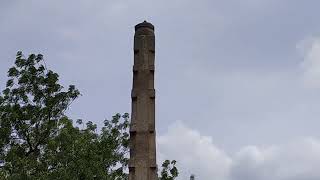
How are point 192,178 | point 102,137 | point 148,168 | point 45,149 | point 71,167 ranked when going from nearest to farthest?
point 148,168, point 71,167, point 45,149, point 102,137, point 192,178

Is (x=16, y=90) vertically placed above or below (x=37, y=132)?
above

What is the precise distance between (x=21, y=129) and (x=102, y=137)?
3.77m

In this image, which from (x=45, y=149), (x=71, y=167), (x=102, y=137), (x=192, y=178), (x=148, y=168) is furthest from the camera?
(x=192, y=178)

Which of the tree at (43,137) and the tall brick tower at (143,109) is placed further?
the tree at (43,137)

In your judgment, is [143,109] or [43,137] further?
[43,137]

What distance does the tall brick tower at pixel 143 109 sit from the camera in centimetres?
1453

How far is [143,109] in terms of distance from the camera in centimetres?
1498

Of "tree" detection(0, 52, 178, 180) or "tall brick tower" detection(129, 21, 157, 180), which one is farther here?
"tree" detection(0, 52, 178, 180)

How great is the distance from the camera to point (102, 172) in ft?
75.7

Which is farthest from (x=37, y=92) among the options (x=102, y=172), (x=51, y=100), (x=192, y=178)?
(x=192, y=178)

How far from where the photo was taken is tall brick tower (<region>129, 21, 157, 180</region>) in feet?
47.7

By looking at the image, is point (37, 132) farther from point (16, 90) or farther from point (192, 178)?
point (192, 178)

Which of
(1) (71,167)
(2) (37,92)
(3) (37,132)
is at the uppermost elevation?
(2) (37,92)

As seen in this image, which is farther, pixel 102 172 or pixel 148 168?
pixel 102 172
